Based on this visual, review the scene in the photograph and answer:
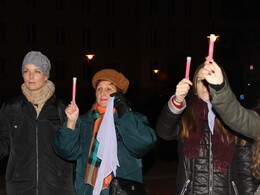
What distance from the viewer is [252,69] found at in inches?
1834

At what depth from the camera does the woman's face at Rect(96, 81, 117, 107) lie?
4141mm

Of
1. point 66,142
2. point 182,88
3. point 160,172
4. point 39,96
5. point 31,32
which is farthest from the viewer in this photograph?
point 31,32

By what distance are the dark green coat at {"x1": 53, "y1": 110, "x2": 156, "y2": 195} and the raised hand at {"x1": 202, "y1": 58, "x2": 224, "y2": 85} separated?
1.25 metres

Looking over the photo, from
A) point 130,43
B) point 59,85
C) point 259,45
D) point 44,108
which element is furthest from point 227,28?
point 44,108

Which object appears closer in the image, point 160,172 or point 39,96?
point 39,96

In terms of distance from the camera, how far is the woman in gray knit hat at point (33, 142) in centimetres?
414

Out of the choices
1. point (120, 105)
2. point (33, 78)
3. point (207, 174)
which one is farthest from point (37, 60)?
point (207, 174)

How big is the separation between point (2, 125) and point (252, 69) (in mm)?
44734

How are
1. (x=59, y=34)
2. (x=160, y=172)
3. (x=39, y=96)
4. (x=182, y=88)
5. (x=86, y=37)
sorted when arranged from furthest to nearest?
1. (x=86, y=37)
2. (x=59, y=34)
3. (x=160, y=172)
4. (x=39, y=96)
5. (x=182, y=88)

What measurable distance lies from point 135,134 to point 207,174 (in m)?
0.69

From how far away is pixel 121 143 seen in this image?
4070 millimetres

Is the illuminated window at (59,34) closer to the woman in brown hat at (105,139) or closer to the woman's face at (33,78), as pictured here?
the woman's face at (33,78)

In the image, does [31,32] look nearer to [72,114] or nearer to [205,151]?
[72,114]

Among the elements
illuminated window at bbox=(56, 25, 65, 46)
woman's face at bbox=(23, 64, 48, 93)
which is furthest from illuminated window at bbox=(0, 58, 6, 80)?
woman's face at bbox=(23, 64, 48, 93)
